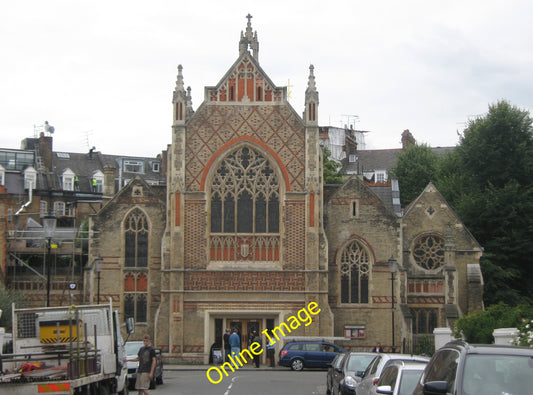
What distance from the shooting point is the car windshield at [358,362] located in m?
21.1

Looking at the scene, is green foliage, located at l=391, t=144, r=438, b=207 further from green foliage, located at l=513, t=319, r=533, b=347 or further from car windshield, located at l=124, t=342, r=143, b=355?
green foliage, located at l=513, t=319, r=533, b=347

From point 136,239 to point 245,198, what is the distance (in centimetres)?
567

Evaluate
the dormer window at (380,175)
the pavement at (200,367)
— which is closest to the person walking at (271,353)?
the pavement at (200,367)

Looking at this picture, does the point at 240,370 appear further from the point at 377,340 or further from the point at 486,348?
the point at 486,348

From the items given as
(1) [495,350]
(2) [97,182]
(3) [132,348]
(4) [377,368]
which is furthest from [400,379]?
(2) [97,182]

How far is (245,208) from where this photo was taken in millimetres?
41062

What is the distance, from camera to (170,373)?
35781 mm

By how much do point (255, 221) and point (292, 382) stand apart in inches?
501

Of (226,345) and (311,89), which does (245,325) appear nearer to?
(226,345)

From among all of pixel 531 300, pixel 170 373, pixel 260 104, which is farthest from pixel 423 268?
pixel 170 373

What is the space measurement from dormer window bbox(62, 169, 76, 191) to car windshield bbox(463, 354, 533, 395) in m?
63.4

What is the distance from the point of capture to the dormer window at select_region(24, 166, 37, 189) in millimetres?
67500

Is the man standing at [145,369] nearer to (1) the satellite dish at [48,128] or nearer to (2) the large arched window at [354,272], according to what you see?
(2) the large arched window at [354,272]

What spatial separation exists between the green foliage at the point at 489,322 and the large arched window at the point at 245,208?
12.9 m
